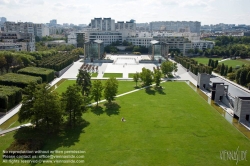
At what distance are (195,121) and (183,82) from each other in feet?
74.5

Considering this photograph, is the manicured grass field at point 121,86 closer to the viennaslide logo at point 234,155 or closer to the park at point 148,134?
the park at point 148,134

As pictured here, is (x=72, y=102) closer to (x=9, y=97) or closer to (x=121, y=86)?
(x=9, y=97)

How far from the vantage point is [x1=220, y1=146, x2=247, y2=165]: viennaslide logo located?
19.5 metres

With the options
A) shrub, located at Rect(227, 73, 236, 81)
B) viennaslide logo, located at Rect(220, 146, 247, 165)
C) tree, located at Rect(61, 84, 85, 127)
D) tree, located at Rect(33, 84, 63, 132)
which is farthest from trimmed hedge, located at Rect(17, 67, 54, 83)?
shrub, located at Rect(227, 73, 236, 81)

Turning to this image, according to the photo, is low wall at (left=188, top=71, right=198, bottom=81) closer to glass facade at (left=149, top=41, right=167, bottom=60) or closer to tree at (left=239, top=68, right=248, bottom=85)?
tree at (left=239, top=68, right=248, bottom=85)

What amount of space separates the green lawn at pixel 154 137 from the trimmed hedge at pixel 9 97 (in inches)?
304

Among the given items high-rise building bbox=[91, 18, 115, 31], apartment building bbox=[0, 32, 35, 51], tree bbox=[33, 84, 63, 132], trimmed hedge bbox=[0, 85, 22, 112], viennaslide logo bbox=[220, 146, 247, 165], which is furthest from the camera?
high-rise building bbox=[91, 18, 115, 31]

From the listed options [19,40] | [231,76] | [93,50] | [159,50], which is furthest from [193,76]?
[19,40]

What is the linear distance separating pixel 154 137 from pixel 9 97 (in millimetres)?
20415

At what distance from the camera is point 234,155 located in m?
20.1

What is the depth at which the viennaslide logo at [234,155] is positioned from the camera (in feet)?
63.9

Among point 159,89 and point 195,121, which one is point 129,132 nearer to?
point 195,121

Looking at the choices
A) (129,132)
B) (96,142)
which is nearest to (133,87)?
(129,132)

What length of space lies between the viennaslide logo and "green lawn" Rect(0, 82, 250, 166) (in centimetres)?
38
